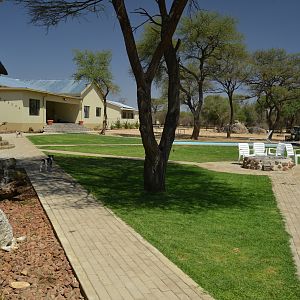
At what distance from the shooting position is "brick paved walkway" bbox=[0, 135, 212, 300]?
4.05 m

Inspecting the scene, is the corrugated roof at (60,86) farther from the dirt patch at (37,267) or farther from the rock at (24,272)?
→ the rock at (24,272)

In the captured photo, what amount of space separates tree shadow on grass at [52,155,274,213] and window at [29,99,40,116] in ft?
80.5

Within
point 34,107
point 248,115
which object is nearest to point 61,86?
point 34,107

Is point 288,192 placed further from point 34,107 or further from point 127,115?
point 127,115

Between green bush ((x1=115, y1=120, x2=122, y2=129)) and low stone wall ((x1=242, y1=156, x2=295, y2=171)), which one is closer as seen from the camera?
low stone wall ((x1=242, y1=156, x2=295, y2=171))

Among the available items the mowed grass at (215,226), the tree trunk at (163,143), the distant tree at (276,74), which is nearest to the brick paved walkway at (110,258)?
the mowed grass at (215,226)

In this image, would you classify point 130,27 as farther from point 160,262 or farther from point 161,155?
point 160,262

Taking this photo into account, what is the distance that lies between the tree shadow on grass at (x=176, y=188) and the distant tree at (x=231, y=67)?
78.3 ft

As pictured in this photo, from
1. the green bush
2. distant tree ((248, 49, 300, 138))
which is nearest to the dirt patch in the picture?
distant tree ((248, 49, 300, 138))

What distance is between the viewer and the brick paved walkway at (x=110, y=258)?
405 centimetres

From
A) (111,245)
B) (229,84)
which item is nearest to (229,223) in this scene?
(111,245)

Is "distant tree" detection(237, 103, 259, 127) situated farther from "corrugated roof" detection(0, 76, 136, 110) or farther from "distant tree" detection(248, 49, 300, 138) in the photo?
"corrugated roof" detection(0, 76, 136, 110)

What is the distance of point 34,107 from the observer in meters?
38.5

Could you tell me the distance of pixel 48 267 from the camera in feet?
15.7
